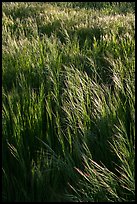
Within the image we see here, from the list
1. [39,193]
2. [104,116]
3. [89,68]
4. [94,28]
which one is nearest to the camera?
[39,193]

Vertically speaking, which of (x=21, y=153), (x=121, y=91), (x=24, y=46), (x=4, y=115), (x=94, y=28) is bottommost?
(x=21, y=153)

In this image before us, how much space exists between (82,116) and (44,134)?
20 centimetres

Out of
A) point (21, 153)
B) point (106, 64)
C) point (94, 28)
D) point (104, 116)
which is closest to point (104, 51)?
point (106, 64)

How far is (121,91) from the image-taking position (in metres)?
1.86

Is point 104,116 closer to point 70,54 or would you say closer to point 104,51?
point 70,54

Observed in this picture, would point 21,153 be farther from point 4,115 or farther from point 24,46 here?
point 24,46

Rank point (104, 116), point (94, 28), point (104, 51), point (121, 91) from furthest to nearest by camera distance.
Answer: point (94, 28) < point (104, 51) < point (121, 91) < point (104, 116)

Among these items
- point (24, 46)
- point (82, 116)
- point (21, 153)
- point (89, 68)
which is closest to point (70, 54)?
point (89, 68)

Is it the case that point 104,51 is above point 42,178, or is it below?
above

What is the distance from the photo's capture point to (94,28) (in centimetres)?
358

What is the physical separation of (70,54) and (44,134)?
1.02 meters

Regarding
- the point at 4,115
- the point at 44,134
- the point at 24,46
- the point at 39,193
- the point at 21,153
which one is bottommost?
the point at 39,193

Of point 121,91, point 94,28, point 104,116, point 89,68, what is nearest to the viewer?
point 104,116

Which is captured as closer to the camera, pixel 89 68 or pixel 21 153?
pixel 21 153
